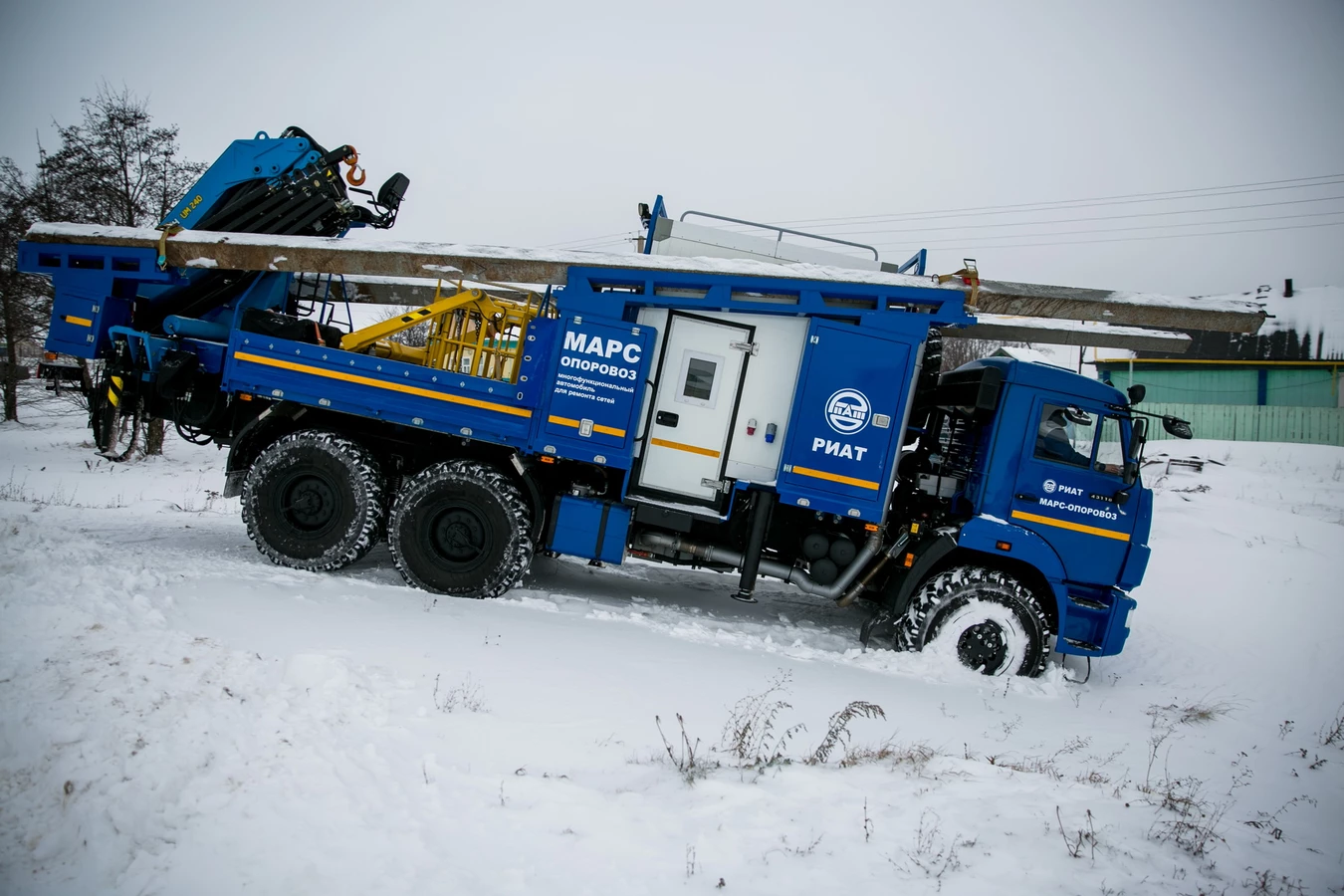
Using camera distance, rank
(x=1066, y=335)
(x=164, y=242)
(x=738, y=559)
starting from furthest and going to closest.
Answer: (x=1066, y=335) < (x=164, y=242) < (x=738, y=559)

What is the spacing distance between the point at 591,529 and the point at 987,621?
141 inches

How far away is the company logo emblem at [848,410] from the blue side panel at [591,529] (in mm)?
2041

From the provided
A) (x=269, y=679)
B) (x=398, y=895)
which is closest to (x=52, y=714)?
(x=269, y=679)

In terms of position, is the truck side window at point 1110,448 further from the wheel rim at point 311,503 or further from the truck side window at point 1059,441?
the wheel rim at point 311,503

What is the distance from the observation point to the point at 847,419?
6.43m

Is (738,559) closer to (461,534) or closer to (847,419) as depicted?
(847,419)

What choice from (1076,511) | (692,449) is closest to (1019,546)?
(1076,511)

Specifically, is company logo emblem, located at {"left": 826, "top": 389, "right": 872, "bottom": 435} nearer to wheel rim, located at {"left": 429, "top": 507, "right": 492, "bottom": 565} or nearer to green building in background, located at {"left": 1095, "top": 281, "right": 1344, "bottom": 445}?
wheel rim, located at {"left": 429, "top": 507, "right": 492, "bottom": 565}

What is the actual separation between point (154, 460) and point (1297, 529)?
76.4 feet

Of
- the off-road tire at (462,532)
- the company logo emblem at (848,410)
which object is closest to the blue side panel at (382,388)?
the off-road tire at (462,532)

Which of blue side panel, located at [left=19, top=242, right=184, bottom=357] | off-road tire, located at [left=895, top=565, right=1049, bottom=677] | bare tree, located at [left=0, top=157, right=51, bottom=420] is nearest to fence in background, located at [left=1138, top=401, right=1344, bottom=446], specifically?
off-road tire, located at [left=895, top=565, right=1049, bottom=677]

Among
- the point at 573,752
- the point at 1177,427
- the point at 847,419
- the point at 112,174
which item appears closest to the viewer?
the point at 573,752

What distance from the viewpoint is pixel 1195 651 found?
785 centimetres

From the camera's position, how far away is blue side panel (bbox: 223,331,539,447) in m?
6.61
